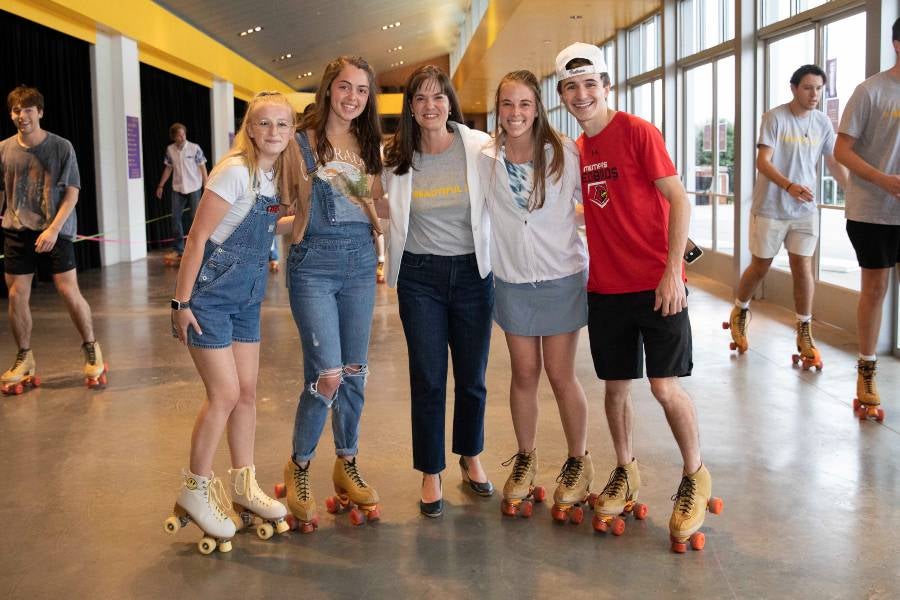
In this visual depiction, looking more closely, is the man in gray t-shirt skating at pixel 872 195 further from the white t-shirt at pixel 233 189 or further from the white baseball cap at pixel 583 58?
the white t-shirt at pixel 233 189

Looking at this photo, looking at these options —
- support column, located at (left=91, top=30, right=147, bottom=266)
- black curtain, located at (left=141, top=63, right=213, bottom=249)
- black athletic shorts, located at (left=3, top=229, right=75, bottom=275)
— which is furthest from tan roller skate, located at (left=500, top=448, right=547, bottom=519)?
black curtain, located at (left=141, top=63, right=213, bottom=249)

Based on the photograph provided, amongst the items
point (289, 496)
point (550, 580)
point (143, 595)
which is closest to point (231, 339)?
point (289, 496)

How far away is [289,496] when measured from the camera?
3.09 m

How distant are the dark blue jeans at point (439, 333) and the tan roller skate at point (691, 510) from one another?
2.35 feet

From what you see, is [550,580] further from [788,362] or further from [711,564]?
[788,362]

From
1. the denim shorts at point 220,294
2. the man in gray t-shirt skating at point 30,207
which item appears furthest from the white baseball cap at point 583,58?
the man in gray t-shirt skating at point 30,207

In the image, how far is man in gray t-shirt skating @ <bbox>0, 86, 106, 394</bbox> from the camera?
16.5ft

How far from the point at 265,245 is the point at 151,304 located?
568cm

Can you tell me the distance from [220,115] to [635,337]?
17641 millimetres

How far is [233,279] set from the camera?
9.46 ft

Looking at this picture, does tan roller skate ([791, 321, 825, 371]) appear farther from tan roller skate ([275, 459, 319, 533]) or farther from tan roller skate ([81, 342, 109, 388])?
tan roller skate ([81, 342, 109, 388])

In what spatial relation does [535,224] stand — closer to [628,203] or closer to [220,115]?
[628,203]

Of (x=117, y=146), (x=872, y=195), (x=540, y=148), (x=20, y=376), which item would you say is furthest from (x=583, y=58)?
(x=117, y=146)

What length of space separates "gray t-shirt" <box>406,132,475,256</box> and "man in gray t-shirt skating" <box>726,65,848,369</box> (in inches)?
111
